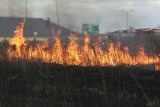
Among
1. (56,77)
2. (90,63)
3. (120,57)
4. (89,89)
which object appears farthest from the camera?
(120,57)

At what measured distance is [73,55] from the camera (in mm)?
18625

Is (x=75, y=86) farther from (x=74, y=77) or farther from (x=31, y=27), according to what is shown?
(x=31, y=27)

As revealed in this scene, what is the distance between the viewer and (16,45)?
18.6 metres

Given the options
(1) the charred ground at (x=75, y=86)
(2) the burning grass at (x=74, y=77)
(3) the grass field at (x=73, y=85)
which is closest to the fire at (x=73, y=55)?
(2) the burning grass at (x=74, y=77)

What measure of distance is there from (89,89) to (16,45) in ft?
21.3

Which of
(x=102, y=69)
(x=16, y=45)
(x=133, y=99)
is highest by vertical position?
(x=16, y=45)

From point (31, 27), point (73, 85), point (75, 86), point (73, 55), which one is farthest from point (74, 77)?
point (31, 27)

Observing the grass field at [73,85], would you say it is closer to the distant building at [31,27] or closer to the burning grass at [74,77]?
the burning grass at [74,77]

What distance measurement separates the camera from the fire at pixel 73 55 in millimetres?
17688

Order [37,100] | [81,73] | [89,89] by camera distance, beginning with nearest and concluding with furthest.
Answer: [37,100] < [89,89] < [81,73]

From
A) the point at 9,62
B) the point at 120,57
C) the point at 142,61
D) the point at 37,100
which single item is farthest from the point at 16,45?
the point at 37,100

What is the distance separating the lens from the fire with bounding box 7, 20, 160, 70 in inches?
696

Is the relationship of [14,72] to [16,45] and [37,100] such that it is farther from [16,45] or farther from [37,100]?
[37,100]

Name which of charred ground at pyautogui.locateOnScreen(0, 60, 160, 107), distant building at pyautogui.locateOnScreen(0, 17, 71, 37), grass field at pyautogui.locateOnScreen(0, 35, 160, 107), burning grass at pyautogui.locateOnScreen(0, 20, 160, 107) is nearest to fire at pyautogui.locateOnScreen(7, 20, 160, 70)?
burning grass at pyautogui.locateOnScreen(0, 20, 160, 107)
